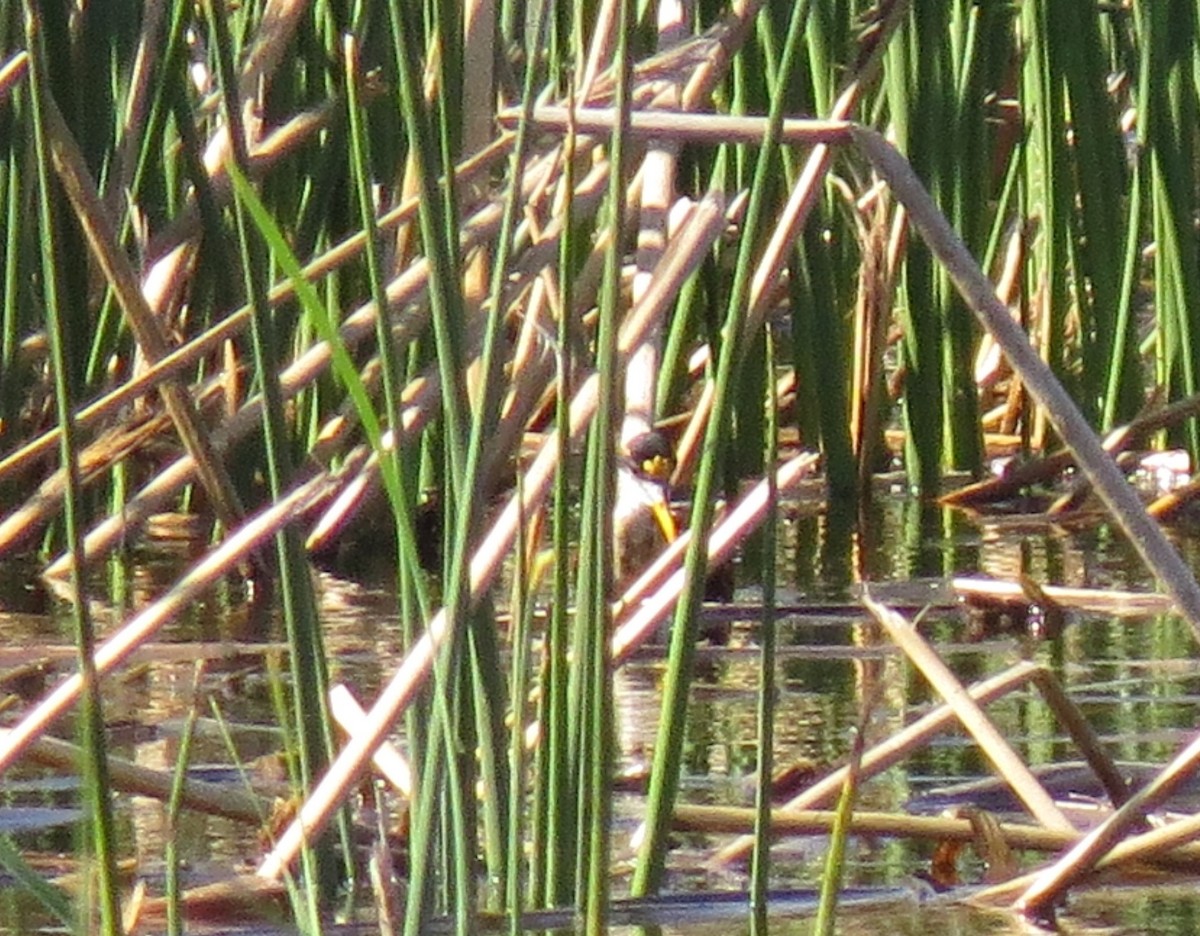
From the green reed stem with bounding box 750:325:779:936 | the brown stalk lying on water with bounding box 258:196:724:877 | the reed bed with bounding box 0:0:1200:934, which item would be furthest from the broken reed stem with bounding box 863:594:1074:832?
the green reed stem with bounding box 750:325:779:936

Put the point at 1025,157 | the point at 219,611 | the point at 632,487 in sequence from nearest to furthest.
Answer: the point at 632,487 < the point at 219,611 < the point at 1025,157

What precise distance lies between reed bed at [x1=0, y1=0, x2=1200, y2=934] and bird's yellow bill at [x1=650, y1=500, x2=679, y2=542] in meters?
A: 0.09

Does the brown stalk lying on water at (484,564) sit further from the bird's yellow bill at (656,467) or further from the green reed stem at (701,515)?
the bird's yellow bill at (656,467)

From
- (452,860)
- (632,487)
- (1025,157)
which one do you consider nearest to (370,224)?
(452,860)

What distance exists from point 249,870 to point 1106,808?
2.26 feet

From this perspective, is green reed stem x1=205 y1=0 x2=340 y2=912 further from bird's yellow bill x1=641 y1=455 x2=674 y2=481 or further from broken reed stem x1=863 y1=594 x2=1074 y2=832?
bird's yellow bill x1=641 y1=455 x2=674 y2=481

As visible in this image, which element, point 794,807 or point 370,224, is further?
point 794,807

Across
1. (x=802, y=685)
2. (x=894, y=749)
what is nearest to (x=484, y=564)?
(x=894, y=749)

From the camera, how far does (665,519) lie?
3104mm

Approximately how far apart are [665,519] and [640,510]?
0.25ft

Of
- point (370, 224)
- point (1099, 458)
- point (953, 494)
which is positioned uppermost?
point (370, 224)

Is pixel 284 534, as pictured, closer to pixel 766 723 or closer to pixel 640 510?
pixel 766 723

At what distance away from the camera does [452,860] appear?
176cm

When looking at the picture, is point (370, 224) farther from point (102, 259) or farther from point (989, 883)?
point (989, 883)
